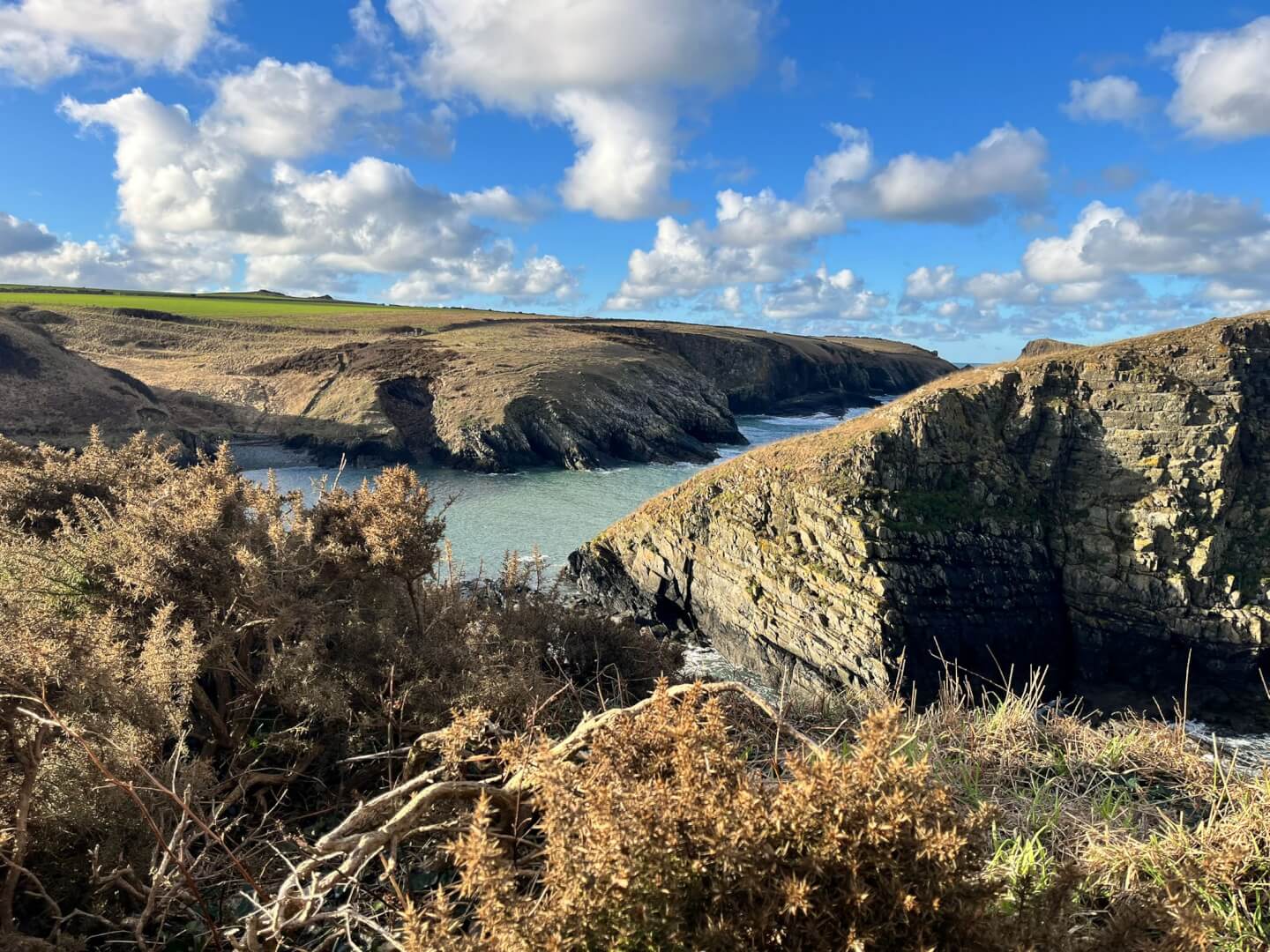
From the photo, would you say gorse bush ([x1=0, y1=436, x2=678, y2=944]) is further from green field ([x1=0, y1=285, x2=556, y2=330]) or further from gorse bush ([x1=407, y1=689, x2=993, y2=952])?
green field ([x1=0, y1=285, x2=556, y2=330])

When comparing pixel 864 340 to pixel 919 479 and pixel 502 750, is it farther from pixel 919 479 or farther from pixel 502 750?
pixel 502 750

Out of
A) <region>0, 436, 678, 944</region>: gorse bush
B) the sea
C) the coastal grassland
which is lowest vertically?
the sea

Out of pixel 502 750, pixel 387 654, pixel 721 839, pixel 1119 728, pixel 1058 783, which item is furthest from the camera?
pixel 387 654

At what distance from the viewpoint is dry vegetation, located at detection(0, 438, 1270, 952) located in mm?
1533

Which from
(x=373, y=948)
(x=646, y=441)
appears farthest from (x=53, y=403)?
(x=373, y=948)

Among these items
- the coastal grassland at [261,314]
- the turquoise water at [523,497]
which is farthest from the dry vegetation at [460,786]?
the coastal grassland at [261,314]

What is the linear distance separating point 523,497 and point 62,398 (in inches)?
1344

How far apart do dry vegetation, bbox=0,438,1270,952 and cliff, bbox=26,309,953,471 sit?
1604 inches

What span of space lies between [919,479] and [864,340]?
138 m

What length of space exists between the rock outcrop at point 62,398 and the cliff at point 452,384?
4.09 metres

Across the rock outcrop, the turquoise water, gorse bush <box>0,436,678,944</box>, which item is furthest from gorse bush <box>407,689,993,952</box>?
the rock outcrop

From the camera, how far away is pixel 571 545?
27.5 m

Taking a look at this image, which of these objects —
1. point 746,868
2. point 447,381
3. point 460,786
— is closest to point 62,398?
point 447,381

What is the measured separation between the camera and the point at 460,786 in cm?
264
